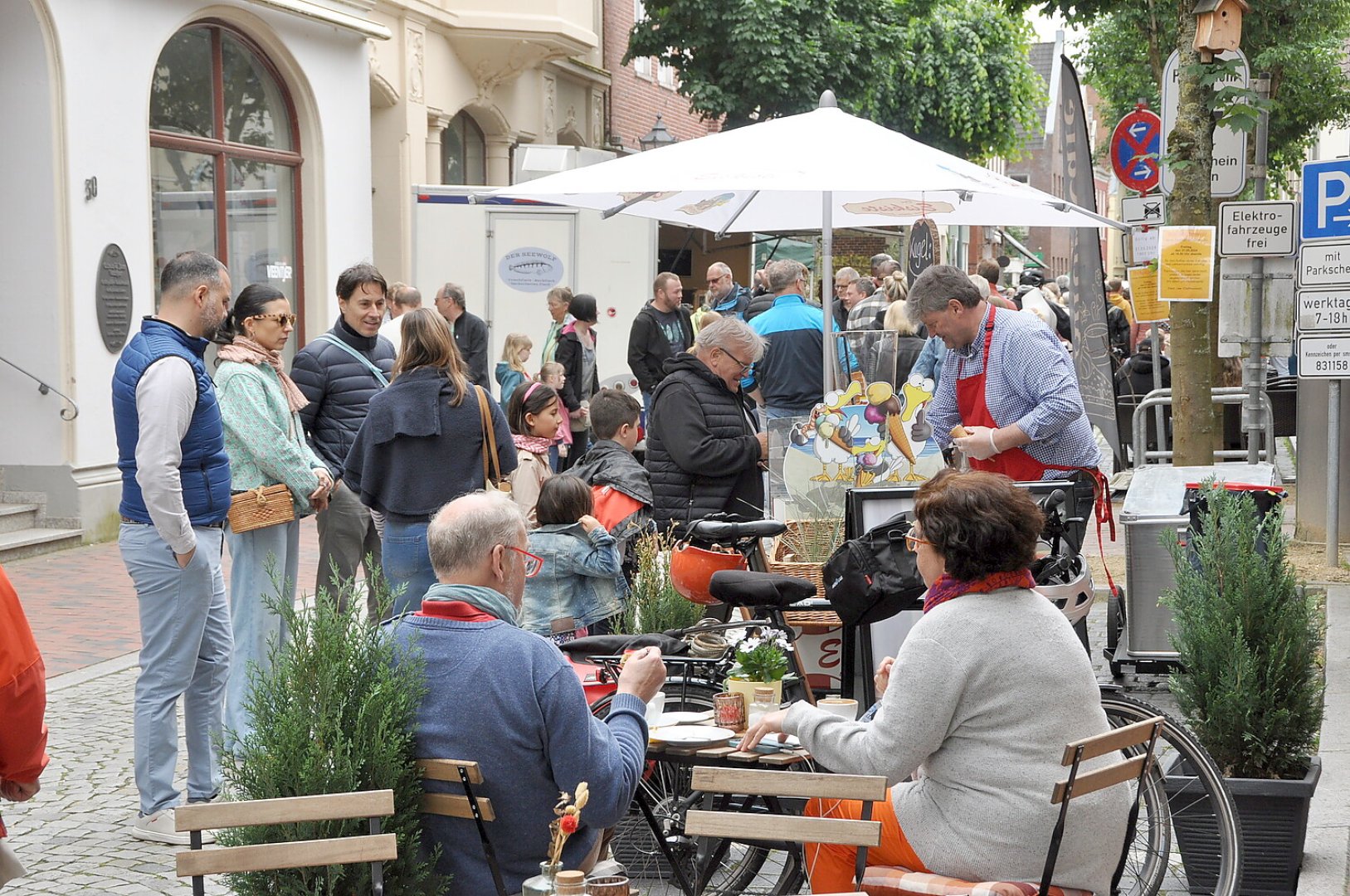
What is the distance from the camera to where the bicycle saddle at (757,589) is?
5.31 metres

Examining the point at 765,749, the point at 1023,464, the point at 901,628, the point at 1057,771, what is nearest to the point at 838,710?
the point at 765,749

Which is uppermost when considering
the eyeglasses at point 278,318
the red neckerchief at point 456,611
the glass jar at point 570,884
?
the eyeglasses at point 278,318

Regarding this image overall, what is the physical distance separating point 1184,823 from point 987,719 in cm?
146

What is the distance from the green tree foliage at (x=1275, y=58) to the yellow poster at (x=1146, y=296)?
266cm

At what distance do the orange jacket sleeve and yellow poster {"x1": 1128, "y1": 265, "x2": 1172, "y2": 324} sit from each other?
11.7m

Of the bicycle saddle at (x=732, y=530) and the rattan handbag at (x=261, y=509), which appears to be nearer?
the bicycle saddle at (x=732, y=530)

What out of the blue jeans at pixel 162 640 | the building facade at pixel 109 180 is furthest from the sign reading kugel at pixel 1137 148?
the blue jeans at pixel 162 640

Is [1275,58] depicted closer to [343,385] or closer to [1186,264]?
[1186,264]

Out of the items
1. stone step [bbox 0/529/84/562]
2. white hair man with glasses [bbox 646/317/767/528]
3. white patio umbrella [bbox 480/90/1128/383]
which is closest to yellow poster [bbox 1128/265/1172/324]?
white patio umbrella [bbox 480/90/1128/383]

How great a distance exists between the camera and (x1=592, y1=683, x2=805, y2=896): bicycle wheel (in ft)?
14.3

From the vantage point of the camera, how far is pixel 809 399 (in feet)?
34.1

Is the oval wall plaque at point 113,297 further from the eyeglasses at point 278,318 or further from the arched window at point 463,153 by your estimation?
the arched window at point 463,153

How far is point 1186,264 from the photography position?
10.1m

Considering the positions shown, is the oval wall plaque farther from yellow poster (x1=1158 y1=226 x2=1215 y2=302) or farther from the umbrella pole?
yellow poster (x1=1158 y1=226 x2=1215 y2=302)
